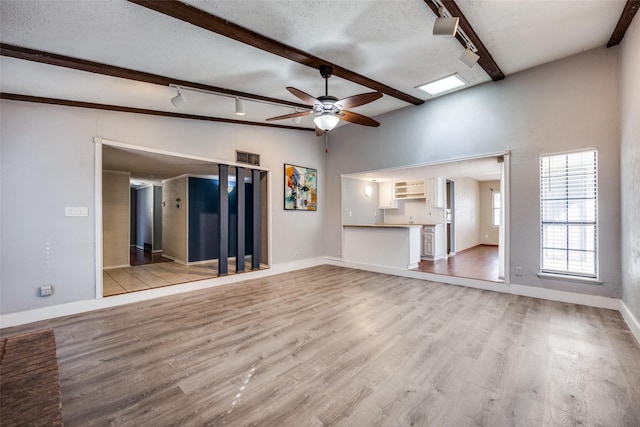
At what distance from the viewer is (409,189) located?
7637mm

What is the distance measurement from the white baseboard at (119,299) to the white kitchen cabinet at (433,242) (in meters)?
3.80

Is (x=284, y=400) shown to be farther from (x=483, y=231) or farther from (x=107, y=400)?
(x=483, y=231)

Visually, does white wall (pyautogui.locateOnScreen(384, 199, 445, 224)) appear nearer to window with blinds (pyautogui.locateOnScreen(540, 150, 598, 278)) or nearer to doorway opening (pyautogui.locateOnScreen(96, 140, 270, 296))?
window with blinds (pyautogui.locateOnScreen(540, 150, 598, 278))

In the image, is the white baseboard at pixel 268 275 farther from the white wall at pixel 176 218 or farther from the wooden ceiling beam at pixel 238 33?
the wooden ceiling beam at pixel 238 33

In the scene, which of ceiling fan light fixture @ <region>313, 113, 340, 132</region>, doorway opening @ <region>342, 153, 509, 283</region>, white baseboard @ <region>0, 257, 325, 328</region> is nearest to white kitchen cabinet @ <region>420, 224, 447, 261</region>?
doorway opening @ <region>342, 153, 509, 283</region>

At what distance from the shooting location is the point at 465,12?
8.78 ft

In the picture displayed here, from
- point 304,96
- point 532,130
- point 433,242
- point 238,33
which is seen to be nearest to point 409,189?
point 433,242

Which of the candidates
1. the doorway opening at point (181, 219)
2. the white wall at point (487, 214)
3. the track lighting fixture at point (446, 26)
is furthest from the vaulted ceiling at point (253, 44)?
the white wall at point (487, 214)

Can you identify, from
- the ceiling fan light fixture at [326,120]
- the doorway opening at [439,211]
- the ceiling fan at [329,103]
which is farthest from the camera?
the doorway opening at [439,211]

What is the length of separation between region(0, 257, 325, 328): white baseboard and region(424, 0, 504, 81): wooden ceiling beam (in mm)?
4828

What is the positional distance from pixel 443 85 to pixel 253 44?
3138mm

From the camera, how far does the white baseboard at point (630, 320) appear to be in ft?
8.50

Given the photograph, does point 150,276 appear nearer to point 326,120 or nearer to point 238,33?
point 326,120

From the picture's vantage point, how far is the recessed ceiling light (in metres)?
4.07
